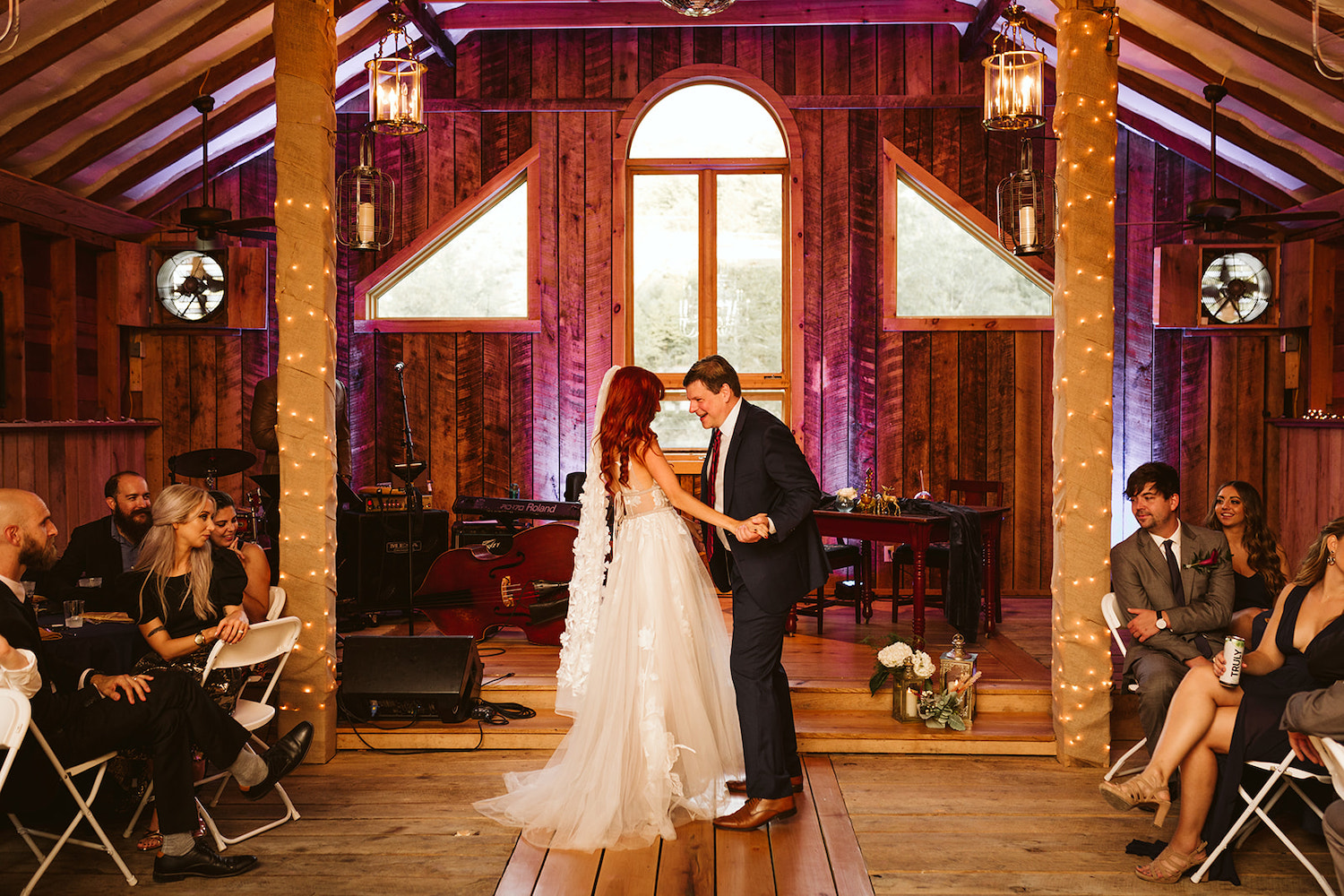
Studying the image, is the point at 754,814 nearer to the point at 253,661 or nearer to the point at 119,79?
the point at 253,661

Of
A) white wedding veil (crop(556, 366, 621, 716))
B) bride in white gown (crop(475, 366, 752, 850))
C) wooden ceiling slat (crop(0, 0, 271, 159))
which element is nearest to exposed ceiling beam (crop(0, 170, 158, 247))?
wooden ceiling slat (crop(0, 0, 271, 159))

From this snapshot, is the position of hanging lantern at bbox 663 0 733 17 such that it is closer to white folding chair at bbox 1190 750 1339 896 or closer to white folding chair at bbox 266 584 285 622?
white folding chair at bbox 266 584 285 622

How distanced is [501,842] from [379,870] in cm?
47

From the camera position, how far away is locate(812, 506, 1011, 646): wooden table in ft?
19.6

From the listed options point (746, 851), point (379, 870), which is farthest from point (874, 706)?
point (379, 870)

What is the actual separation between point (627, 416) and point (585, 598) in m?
0.86

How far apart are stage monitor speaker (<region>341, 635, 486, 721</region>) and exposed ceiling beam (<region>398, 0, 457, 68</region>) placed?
4052 millimetres

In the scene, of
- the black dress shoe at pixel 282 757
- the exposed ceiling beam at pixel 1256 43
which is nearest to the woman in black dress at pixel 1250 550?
the exposed ceiling beam at pixel 1256 43

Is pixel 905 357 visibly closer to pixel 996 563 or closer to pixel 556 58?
pixel 996 563

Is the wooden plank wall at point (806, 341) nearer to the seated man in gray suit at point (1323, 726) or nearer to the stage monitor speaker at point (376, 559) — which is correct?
the stage monitor speaker at point (376, 559)

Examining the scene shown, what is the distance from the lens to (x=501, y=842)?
3857 millimetres

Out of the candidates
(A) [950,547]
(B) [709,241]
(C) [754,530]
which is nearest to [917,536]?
(A) [950,547]

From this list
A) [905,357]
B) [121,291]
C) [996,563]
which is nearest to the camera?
[996,563]

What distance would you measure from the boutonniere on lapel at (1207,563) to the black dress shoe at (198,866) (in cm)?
398
